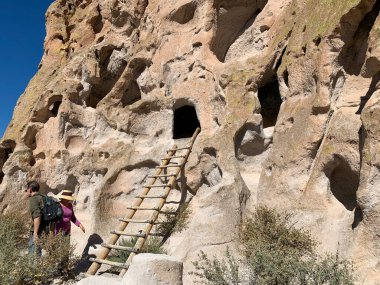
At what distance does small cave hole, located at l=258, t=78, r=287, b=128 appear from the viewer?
8.20 m

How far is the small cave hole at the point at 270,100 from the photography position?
26.9ft

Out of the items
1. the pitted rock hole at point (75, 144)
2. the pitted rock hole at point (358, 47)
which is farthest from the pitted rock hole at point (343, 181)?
the pitted rock hole at point (75, 144)

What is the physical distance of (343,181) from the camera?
552 centimetres

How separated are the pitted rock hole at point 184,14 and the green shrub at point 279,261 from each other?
4.29m

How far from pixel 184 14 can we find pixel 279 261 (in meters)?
5.61

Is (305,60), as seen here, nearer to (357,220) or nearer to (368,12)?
(368,12)

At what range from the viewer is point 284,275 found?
12.5 ft

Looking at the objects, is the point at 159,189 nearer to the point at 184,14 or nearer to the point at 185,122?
the point at 185,122

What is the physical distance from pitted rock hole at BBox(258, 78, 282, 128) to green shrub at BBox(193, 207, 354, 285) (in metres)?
3.01

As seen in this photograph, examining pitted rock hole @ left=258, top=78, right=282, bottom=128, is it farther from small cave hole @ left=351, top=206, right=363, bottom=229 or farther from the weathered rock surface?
the weathered rock surface

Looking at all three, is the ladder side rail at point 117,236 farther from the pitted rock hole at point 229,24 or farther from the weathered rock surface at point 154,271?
the pitted rock hole at point 229,24

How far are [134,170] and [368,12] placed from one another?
4.52 m

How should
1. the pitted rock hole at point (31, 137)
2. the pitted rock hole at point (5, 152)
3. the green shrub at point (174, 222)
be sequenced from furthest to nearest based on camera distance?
the pitted rock hole at point (5, 152), the pitted rock hole at point (31, 137), the green shrub at point (174, 222)

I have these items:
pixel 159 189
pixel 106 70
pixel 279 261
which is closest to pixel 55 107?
pixel 106 70
